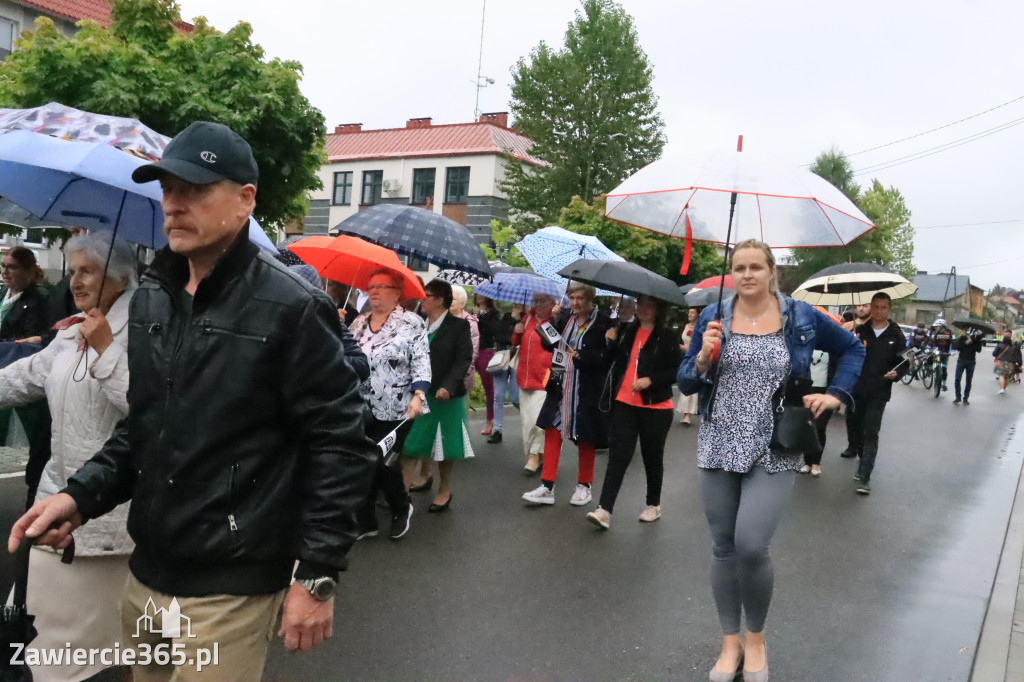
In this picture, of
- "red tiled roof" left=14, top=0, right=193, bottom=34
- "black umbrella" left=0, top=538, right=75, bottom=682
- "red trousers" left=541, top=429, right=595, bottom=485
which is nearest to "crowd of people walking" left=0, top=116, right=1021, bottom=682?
"black umbrella" left=0, top=538, right=75, bottom=682

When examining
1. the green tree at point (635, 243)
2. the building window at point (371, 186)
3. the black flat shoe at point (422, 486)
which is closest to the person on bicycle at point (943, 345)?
the green tree at point (635, 243)

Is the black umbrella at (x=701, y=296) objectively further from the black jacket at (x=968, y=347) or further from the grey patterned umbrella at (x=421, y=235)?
the black jacket at (x=968, y=347)

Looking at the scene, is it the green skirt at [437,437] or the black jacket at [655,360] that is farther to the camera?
the green skirt at [437,437]

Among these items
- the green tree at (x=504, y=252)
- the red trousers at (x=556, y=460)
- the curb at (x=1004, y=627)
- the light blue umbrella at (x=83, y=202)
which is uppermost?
the green tree at (x=504, y=252)

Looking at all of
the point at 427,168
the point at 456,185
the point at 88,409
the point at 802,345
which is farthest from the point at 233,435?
the point at 427,168

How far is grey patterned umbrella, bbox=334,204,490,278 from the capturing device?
21.3ft

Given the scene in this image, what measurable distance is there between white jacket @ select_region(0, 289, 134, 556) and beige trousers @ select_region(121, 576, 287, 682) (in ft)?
3.20

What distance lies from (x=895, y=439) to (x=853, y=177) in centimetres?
4802

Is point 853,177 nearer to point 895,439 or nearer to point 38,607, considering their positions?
point 895,439

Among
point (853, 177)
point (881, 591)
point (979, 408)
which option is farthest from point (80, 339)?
point (853, 177)

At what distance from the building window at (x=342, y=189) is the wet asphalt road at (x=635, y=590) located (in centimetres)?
3783

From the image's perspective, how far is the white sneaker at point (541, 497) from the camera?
7.18 metres

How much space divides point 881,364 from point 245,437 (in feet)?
26.2

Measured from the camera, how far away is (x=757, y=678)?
3.94 m
